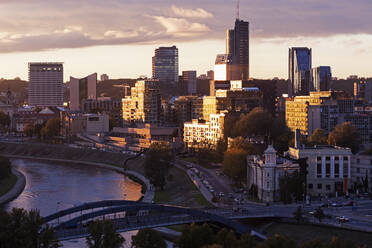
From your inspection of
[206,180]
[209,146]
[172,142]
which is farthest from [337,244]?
[172,142]

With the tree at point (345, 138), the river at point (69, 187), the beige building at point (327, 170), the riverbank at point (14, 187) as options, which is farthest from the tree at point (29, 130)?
the beige building at point (327, 170)

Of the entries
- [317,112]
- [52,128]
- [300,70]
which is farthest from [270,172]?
[300,70]

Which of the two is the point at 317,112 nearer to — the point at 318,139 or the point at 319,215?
the point at 318,139

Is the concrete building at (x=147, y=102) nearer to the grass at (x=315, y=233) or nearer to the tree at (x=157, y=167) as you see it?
the tree at (x=157, y=167)

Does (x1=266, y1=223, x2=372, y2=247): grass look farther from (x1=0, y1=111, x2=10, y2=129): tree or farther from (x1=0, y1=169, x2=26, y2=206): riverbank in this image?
(x1=0, y1=111, x2=10, y2=129): tree

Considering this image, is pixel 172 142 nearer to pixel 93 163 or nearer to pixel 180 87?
pixel 93 163

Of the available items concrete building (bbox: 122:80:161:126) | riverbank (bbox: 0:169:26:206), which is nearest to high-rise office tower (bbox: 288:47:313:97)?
concrete building (bbox: 122:80:161:126)
